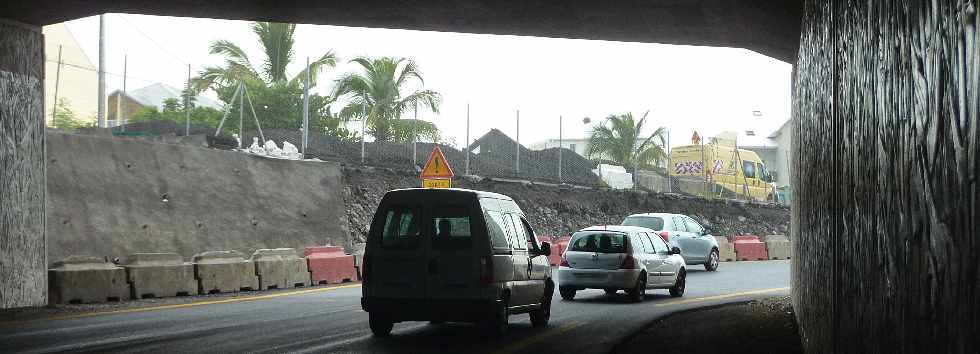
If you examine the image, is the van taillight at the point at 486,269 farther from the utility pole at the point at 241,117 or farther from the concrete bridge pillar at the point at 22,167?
the utility pole at the point at 241,117

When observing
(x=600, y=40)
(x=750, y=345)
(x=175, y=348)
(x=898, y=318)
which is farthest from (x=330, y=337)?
(x=898, y=318)

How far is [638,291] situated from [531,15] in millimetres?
6442

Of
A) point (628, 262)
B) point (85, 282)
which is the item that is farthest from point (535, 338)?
point (85, 282)

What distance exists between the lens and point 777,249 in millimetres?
38844

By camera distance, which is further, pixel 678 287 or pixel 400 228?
pixel 678 287

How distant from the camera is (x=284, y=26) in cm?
4847

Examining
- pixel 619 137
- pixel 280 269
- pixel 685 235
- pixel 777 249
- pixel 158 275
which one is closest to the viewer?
pixel 158 275

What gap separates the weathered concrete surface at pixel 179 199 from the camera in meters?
22.7

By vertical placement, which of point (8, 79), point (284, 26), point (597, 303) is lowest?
point (597, 303)

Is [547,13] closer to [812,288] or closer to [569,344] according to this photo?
[569,344]

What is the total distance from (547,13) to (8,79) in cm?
819

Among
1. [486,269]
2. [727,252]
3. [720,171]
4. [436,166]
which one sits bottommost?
[727,252]

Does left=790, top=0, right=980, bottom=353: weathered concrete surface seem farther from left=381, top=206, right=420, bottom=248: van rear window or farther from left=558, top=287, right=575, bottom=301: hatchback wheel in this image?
left=558, top=287, right=575, bottom=301: hatchback wheel

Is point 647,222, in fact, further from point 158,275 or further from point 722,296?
point 158,275
